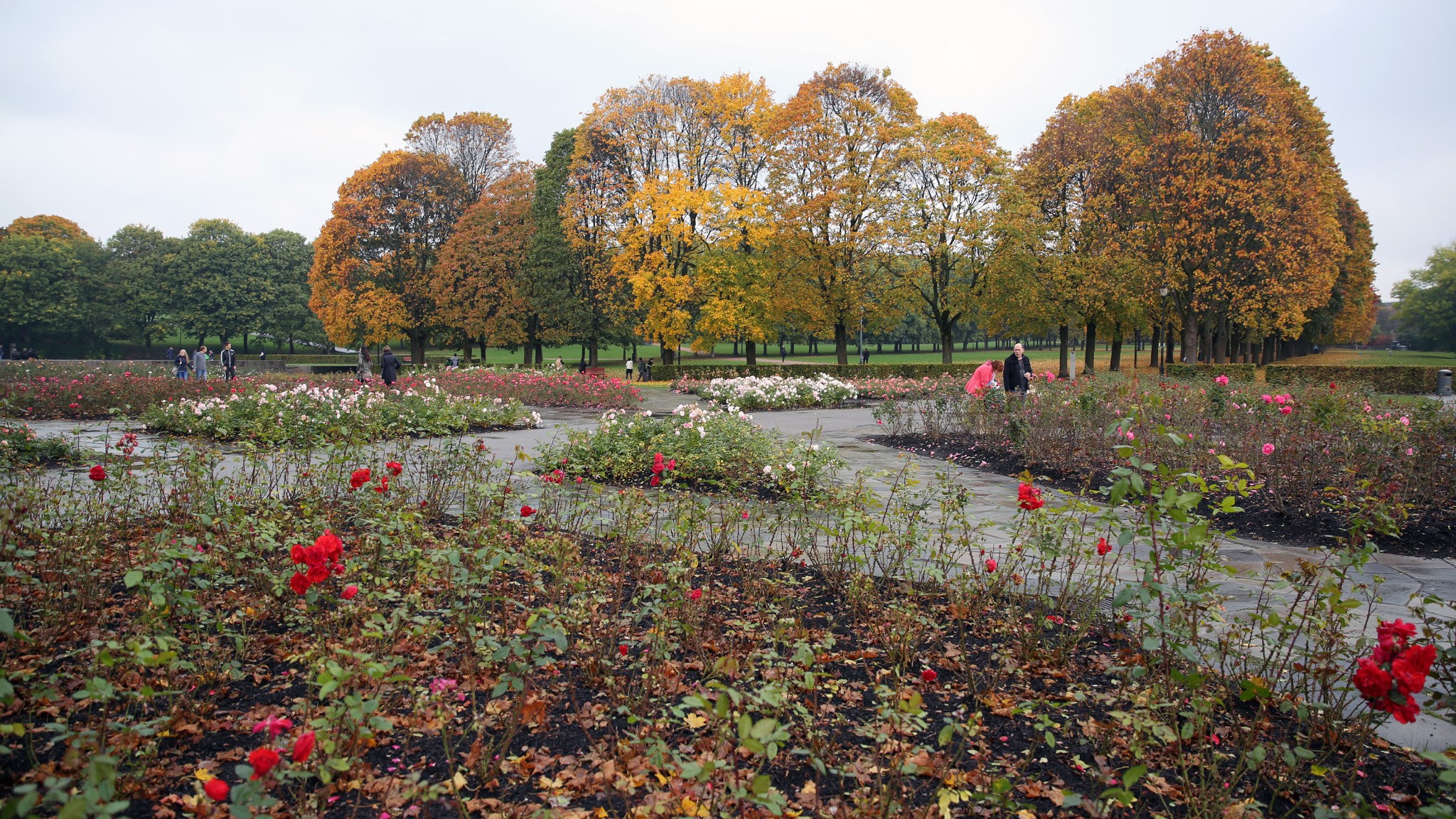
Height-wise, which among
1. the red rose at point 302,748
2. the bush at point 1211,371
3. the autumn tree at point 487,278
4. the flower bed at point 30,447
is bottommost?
the flower bed at point 30,447

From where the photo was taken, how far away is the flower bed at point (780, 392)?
17812 mm

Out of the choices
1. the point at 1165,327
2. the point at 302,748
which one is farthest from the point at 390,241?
the point at 302,748

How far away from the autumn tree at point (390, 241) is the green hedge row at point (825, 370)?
12807 mm

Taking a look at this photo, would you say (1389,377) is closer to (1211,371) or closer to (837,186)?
(1211,371)

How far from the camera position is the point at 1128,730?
2.83 m

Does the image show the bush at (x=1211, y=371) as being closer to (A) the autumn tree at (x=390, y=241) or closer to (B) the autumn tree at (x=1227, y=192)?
(B) the autumn tree at (x=1227, y=192)

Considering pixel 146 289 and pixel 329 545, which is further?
pixel 146 289

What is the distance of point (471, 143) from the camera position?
37188mm

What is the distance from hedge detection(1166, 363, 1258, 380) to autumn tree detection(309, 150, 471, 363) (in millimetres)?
28844

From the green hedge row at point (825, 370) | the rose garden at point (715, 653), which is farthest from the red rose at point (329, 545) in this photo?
the green hedge row at point (825, 370)

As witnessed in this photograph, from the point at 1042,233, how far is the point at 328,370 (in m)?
32.2

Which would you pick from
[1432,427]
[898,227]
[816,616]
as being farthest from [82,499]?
[898,227]

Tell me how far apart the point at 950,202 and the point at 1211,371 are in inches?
438

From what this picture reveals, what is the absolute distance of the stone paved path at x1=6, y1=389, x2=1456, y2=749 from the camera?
408 cm
